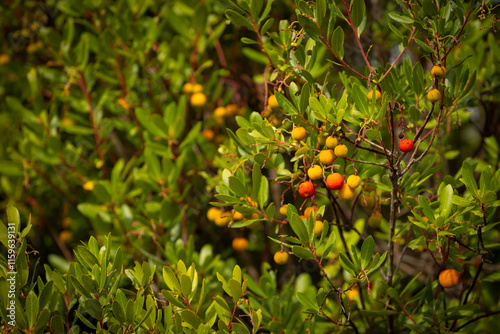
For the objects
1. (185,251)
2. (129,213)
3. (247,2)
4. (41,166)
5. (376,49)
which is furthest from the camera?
(376,49)

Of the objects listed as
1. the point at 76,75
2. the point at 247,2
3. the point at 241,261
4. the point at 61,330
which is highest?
the point at 247,2

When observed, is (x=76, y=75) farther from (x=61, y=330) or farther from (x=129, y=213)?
(x=61, y=330)

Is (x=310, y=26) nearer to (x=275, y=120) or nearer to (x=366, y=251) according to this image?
(x=275, y=120)

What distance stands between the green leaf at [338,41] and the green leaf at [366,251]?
421 millimetres

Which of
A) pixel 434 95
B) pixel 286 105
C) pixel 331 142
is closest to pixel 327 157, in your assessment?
pixel 331 142

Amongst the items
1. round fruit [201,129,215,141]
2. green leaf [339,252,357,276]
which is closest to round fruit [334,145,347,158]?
green leaf [339,252,357,276]

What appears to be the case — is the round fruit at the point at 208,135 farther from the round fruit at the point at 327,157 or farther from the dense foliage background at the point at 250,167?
the round fruit at the point at 327,157

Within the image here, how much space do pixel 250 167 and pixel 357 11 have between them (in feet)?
1.90

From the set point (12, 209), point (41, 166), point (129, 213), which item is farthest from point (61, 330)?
point (41, 166)

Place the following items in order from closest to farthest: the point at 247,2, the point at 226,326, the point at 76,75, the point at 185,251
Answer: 1. the point at 226,326
2. the point at 247,2
3. the point at 185,251
4. the point at 76,75

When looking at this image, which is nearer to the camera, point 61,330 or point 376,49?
point 61,330

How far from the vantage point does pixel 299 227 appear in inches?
34.2

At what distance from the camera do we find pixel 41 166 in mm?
1781

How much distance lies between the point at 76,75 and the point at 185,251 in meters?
0.90
